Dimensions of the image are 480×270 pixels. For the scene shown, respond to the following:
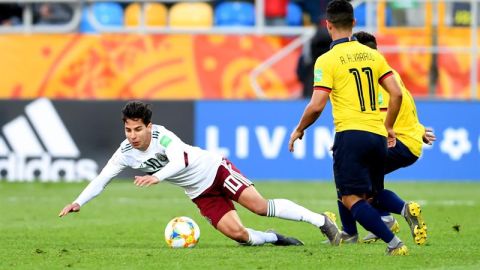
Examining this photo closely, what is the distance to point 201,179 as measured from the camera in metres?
10.9

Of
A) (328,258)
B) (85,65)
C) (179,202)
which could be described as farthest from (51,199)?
(328,258)

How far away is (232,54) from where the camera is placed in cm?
2156

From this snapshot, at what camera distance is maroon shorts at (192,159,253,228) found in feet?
35.8

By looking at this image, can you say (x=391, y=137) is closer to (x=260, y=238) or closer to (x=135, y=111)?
(x=260, y=238)

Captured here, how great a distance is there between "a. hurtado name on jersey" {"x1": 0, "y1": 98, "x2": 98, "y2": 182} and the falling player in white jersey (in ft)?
29.6

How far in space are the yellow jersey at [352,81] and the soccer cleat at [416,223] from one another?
1.16 metres

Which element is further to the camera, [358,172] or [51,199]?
[51,199]

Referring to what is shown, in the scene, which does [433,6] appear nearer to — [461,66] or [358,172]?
[461,66]

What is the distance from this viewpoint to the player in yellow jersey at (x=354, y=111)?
9602 millimetres

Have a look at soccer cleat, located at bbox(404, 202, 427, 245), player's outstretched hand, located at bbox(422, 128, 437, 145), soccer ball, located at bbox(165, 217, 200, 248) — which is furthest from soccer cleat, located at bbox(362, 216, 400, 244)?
soccer ball, located at bbox(165, 217, 200, 248)

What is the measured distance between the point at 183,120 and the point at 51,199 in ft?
12.7

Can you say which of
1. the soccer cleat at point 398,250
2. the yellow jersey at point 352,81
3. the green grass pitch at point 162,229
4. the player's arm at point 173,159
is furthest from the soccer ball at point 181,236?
the soccer cleat at point 398,250

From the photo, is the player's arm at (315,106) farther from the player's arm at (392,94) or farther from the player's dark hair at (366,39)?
the player's dark hair at (366,39)

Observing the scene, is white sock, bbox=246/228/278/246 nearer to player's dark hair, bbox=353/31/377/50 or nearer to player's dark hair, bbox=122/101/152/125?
player's dark hair, bbox=122/101/152/125
